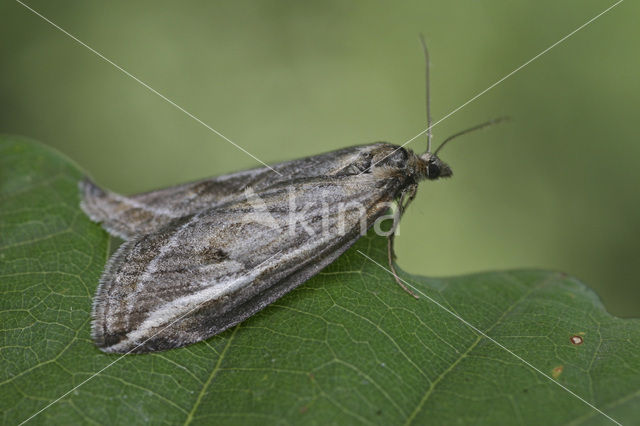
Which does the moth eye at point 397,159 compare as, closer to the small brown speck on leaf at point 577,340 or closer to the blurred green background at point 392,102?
the small brown speck on leaf at point 577,340

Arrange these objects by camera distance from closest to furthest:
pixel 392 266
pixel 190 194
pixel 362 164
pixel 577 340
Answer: pixel 577 340
pixel 392 266
pixel 362 164
pixel 190 194

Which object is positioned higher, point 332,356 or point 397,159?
point 397,159

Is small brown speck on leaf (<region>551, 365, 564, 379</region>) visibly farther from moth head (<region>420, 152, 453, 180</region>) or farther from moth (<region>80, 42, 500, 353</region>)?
moth head (<region>420, 152, 453, 180</region>)

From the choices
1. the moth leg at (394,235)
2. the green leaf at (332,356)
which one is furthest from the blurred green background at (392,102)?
the green leaf at (332,356)

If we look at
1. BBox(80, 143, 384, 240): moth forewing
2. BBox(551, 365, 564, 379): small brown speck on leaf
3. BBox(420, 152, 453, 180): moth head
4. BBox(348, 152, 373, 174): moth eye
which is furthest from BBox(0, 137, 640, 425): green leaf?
BBox(420, 152, 453, 180): moth head

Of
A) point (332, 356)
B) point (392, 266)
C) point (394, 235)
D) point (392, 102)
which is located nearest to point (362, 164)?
point (394, 235)

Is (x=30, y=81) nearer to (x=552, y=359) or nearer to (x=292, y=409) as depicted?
(x=292, y=409)

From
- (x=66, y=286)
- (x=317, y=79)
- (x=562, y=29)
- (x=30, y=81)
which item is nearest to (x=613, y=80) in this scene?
(x=562, y=29)

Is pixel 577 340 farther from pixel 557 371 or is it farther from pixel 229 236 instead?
pixel 229 236
